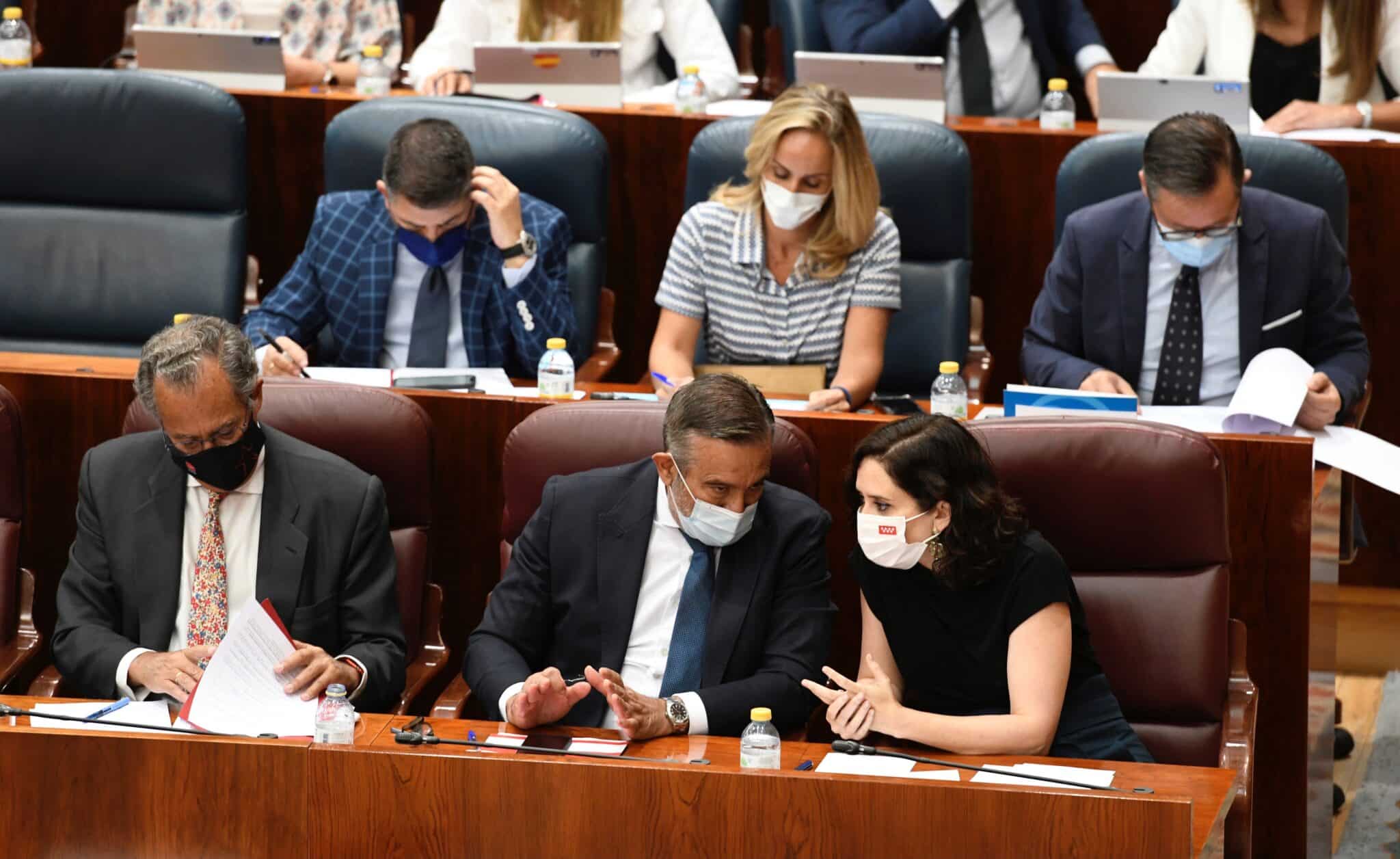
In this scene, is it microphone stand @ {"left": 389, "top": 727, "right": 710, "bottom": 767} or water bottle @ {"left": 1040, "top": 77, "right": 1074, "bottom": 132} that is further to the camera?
water bottle @ {"left": 1040, "top": 77, "right": 1074, "bottom": 132}

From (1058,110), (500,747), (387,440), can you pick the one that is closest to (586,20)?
(1058,110)

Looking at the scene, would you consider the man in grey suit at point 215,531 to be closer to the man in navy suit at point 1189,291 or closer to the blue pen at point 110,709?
the blue pen at point 110,709

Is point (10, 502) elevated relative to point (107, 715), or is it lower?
elevated

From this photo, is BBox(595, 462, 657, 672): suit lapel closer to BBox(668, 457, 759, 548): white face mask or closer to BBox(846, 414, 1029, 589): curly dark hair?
BBox(668, 457, 759, 548): white face mask

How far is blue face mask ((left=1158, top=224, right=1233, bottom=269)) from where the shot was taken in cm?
324

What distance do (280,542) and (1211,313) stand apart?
172cm

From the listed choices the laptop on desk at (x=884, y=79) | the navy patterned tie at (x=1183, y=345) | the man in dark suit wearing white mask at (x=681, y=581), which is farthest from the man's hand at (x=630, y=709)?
the laptop on desk at (x=884, y=79)

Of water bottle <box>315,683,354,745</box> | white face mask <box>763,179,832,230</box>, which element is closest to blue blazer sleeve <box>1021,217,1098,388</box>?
white face mask <box>763,179,832,230</box>

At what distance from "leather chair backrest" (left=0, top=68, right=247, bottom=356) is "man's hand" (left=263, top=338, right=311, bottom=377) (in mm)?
535

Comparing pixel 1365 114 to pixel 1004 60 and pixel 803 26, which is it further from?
pixel 803 26

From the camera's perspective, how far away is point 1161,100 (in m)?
3.88

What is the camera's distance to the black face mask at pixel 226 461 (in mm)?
2531

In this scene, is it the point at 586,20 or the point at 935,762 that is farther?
the point at 586,20

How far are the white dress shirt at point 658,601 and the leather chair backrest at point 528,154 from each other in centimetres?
108
